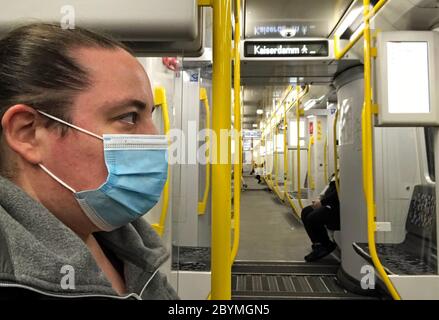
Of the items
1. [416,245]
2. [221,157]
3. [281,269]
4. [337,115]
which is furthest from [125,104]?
[281,269]

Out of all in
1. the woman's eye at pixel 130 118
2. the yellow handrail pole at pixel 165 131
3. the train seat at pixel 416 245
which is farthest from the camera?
the train seat at pixel 416 245

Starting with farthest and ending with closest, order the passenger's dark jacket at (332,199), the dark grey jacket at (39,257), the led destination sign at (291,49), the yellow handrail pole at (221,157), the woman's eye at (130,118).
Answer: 1. the passenger's dark jacket at (332,199)
2. the led destination sign at (291,49)
3. the yellow handrail pole at (221,157)
4. the woman's eye at (130,118)
5. the dark grey jacket at (39,257)

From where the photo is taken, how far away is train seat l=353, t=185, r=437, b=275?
7.56ft

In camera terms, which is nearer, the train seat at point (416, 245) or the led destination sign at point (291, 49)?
the train seat at point (416, 245)

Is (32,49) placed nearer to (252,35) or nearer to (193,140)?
(193,140)

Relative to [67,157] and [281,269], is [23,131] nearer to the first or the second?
[67,157]

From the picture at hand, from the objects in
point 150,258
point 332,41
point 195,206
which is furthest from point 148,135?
point 332,41

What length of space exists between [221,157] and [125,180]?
34 cm

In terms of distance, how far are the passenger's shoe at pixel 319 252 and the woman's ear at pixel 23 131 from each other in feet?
12.7

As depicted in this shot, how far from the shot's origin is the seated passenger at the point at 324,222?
3.95m

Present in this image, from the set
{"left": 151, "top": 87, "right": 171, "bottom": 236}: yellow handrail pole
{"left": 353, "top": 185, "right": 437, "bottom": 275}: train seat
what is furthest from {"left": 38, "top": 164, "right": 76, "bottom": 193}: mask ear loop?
{"left": 353, "top": 185, "right": 437, "bottom": 275}: train seat

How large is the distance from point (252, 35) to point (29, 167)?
9.56ft

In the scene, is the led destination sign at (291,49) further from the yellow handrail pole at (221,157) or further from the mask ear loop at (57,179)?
the mask ear loop at (57,179)

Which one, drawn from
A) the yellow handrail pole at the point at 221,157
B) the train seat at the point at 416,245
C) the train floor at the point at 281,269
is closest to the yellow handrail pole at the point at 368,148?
the train seat at the point at 416,245
